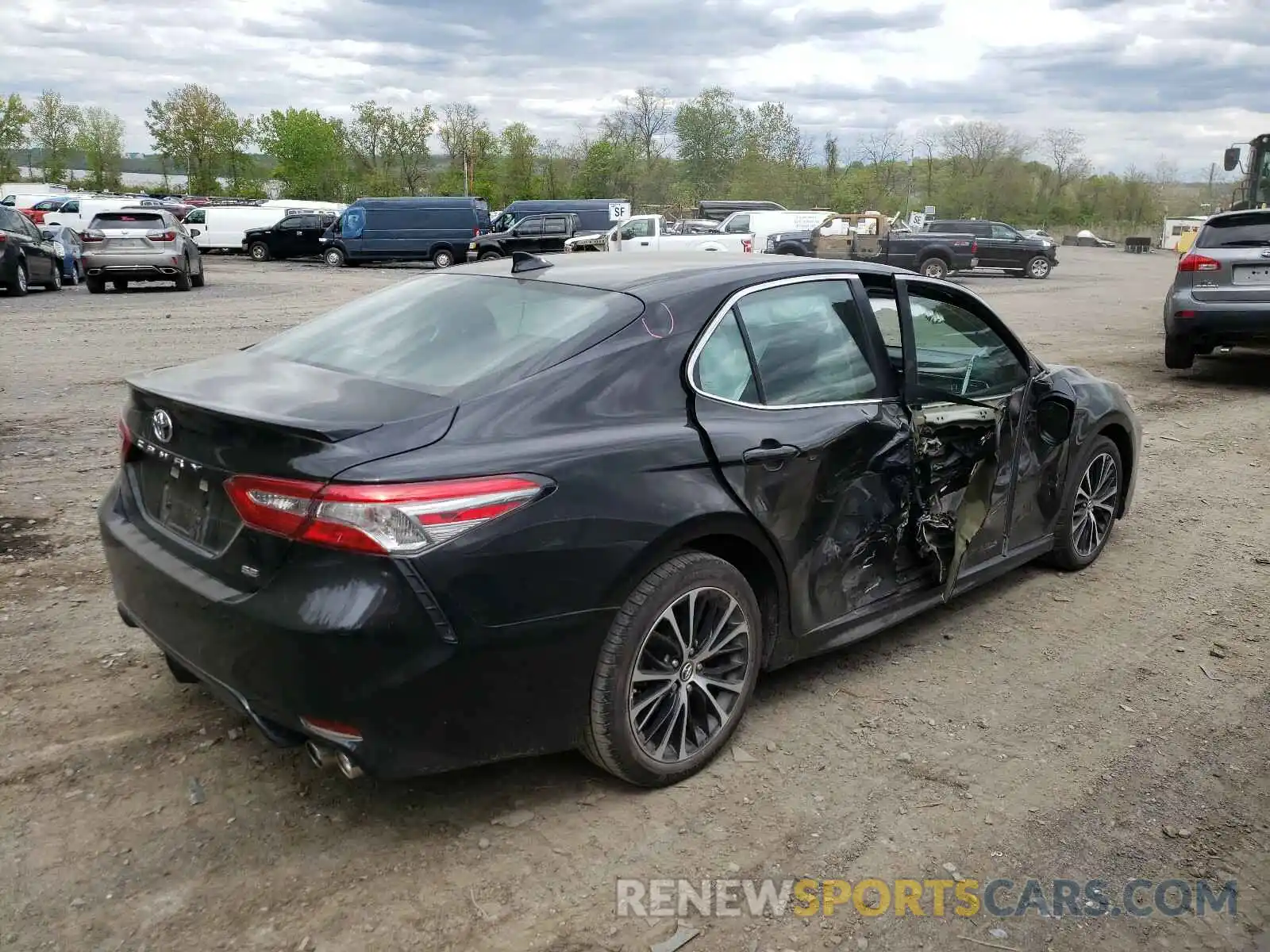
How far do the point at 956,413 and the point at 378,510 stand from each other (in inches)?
99.0

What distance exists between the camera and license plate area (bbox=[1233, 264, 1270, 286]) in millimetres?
10133

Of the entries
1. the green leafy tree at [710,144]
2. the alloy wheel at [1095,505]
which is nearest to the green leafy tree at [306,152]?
the green leafy tree at [710,144]

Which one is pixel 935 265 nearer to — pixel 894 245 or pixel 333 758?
pixel 894 245

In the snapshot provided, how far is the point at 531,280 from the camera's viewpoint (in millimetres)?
3754

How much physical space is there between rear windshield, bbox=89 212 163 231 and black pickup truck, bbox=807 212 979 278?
58.3 feet

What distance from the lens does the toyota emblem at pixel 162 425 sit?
10.2ft

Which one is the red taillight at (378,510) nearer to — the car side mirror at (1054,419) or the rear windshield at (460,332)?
the rear windshield at (460,332)

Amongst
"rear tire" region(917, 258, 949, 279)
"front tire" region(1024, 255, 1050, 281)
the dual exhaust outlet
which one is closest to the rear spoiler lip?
the dual exhaust outlet

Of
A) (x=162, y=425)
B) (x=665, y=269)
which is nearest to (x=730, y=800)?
(x=665, y=269)

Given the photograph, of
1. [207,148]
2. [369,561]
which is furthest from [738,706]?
[207,148]

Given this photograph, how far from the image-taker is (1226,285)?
10.3m

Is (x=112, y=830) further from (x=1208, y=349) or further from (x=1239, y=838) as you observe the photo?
(x=1208, y=349)

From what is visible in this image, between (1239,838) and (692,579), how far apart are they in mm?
1740

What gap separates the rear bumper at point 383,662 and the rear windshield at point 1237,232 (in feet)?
32.5
